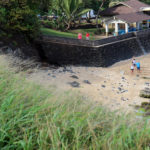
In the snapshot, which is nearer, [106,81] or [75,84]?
[75,84]

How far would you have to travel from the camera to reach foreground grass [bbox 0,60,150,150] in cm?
421

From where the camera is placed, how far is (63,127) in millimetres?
4484

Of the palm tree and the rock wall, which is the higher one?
the palm tree

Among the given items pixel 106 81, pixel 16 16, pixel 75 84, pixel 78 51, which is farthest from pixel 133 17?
pixel 75 84

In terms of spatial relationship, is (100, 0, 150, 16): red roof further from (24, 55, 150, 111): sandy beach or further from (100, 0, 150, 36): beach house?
(24, 55, 150, 111): sandy beach

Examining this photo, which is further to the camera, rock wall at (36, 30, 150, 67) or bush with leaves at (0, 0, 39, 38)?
rock wall at (36, 30, 150, 67)

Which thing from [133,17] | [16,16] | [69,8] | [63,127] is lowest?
[63,127]

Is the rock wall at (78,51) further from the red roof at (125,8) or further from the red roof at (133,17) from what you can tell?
the red roof at (125,8)

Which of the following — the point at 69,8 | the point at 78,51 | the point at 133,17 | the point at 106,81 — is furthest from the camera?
the point at 69,8

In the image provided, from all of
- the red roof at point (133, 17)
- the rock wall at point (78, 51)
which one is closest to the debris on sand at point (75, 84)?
the rock wall at point (78, 51)

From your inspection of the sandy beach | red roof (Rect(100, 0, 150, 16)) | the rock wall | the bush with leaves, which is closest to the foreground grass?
the sandy beach

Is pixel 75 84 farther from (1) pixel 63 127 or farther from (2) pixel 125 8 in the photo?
(2) pixel 125 8

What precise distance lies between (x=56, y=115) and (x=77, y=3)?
80.6 feet

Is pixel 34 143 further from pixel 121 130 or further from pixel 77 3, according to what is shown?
pixel 77 3
